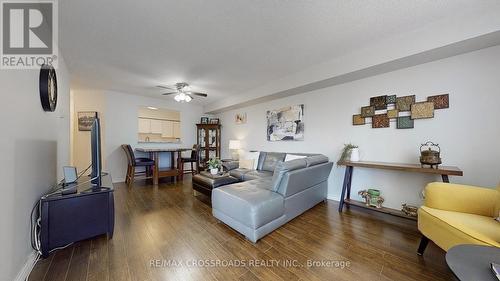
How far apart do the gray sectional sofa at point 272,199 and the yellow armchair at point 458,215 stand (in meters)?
1.23

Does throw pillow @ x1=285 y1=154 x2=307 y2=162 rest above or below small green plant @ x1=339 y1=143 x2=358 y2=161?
below

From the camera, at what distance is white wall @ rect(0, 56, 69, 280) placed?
1.17 m

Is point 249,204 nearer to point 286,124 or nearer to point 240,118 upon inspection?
point 286,124

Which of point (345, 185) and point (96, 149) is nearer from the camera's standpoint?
point (96, 149)

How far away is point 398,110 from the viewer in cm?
258

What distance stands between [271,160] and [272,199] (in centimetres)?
196

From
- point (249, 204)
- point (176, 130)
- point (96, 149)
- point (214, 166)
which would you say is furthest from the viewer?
point (176, 130)

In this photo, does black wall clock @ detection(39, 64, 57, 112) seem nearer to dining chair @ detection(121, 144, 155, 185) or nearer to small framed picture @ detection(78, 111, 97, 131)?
dining chair @ detection(121, 144, 155, 185)

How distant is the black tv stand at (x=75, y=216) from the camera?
1592mm

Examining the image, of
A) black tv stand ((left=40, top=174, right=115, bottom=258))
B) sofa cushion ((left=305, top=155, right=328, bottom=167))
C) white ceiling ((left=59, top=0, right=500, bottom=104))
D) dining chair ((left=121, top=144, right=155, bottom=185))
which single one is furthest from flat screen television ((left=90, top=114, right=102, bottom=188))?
sofa cushion ((left=305, top=155, right=328, bottom=167))

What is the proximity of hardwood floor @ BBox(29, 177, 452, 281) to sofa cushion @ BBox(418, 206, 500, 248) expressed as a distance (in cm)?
34

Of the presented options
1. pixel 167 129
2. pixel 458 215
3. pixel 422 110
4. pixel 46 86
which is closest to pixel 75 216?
pixel 46 86

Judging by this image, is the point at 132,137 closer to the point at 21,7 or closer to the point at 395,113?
the point at 21,7

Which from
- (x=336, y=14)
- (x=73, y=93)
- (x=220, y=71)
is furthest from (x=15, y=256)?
(x=73, y=93)
